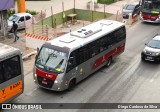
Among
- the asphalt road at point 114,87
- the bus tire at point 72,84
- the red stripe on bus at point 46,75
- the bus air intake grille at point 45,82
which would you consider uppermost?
the red stripe on bus at point 46,75

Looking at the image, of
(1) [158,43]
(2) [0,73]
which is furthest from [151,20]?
(2) [0,73]

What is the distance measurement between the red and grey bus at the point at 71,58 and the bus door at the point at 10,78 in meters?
1.73

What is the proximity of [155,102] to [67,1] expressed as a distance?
29166 millimetres

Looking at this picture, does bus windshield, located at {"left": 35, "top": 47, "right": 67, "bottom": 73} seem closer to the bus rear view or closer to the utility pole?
the bus rear view

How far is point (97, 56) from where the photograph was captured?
20.8 m

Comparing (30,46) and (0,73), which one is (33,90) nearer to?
(0,73)

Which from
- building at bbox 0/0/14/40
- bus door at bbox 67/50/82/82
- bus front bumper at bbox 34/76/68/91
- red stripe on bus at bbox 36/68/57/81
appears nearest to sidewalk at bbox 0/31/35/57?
building at bbox 0/0/14/40

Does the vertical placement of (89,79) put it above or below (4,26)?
below

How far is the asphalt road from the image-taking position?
18.0m

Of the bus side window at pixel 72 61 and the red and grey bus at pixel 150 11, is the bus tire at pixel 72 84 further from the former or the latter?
the red and grey bus at pixel 150 11

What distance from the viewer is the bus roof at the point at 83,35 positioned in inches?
746

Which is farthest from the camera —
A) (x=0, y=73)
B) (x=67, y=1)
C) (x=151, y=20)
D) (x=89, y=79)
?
(x=67, y=1)

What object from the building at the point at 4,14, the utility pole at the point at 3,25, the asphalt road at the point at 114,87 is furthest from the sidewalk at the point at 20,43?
the asphalt road at the point at 114,87

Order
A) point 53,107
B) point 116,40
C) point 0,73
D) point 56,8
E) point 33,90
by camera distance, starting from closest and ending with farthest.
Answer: point 0,73
point 53,107
point 33,90
point 116,40
point 56,8
